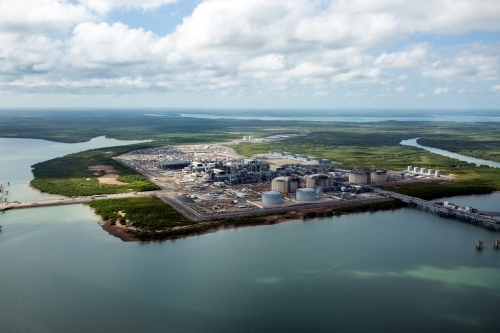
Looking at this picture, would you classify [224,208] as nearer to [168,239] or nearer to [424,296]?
[168,239]

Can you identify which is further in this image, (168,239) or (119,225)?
(119,225)

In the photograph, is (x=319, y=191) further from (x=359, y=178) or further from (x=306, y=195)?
(x=359, y=178)

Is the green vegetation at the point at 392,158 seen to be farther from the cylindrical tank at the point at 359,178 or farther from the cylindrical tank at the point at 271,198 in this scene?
the cylindrical tank at the point at 271,198

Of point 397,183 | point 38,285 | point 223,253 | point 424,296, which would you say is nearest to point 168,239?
Answer: point 223,253

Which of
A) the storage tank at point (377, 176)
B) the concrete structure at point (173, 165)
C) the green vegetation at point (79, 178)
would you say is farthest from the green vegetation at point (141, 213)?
the storage tank at point (377, 176)

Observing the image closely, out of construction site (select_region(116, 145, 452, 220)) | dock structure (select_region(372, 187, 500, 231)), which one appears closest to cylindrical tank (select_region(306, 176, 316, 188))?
construction site (select_region(116, 145, 452, 220))
